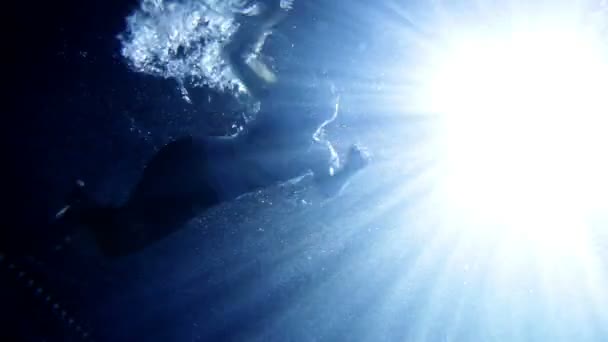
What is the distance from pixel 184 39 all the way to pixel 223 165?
1.69 m

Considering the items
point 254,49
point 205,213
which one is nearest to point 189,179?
point 254,49

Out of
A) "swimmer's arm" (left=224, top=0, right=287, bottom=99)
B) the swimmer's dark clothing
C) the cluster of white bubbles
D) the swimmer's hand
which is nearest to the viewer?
the swimmer's dark clothing

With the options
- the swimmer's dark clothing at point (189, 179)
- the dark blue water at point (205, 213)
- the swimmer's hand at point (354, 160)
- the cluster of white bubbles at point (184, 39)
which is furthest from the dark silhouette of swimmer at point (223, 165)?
the swimmer's hand at point (354, 160)

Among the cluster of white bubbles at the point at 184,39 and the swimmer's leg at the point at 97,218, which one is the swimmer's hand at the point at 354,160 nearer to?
the cluster of white bubbles at the point at 184,39

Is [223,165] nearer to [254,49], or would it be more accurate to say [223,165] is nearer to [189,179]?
[189,179]

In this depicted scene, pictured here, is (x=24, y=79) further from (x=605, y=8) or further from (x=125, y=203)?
(x=605, y=8)

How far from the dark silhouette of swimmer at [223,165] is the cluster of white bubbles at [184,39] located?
19 centimetres

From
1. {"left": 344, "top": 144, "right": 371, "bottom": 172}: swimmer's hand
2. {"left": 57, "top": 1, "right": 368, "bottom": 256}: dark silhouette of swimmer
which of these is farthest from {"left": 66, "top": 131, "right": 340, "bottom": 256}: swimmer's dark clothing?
{"left": 344, "top": 144, "right": 371, "bottom": 172}: swimmer's hand

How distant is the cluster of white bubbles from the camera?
4.01 meters

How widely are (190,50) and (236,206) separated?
2778mm

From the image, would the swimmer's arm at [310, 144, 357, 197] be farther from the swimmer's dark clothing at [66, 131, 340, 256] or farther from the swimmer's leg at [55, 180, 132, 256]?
the swimmer's leg at [55, 180, 132, 256]

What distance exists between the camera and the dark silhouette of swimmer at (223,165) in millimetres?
3855

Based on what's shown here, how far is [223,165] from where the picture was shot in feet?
12.7

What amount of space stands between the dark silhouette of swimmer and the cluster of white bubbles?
0.19 m
